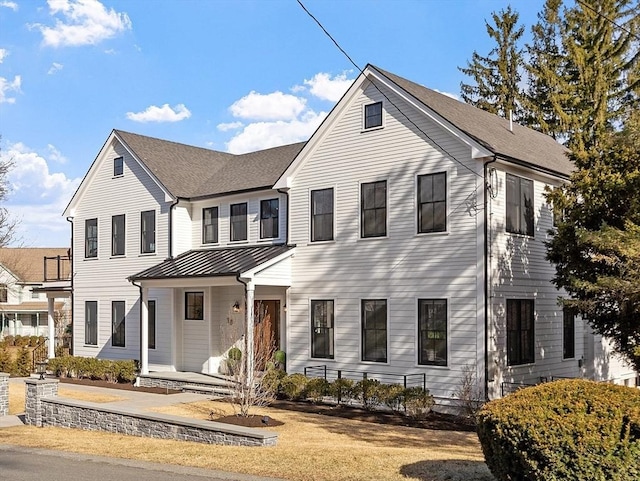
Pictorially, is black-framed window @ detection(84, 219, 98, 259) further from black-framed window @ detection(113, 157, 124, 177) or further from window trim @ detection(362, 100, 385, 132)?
window trim @ detection(362, 100, 385, 132)

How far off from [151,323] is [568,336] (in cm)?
1414

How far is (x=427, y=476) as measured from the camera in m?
10.3

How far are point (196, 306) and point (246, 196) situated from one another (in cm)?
417

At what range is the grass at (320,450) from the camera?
35.2 ft

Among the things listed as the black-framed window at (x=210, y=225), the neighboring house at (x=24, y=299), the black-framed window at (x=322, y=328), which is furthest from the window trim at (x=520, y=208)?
the neighboring house at (x=24, y=299)

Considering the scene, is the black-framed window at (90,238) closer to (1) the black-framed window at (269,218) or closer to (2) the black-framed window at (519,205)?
(1) the black-framed window at (269,218)

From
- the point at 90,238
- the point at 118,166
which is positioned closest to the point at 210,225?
the point at 118,166

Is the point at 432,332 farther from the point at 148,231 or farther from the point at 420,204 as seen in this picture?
the point at 148,231

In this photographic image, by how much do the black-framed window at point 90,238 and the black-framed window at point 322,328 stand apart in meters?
11.7

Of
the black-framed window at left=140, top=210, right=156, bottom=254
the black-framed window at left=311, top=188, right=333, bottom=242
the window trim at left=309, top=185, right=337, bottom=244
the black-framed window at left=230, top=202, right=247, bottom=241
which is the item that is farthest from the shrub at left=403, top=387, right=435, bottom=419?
the black-framed window at left=140, top=210, right=156, bottom=254

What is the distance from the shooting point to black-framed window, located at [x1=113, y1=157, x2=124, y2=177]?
28.1 meters

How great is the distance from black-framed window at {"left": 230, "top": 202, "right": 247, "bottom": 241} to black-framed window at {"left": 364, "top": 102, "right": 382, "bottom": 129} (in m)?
5.88

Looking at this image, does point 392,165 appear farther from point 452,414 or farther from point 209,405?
point 209,405

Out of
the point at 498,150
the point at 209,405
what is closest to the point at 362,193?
the point at 498,150
